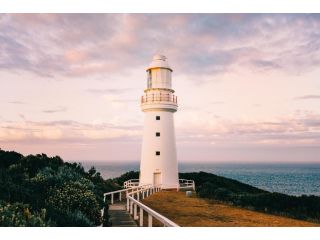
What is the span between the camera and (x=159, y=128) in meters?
A: 18.7

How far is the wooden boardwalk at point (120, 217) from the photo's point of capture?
8998mm

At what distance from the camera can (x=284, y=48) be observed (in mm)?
12938

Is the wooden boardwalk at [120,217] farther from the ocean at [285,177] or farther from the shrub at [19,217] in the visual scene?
the ocean at [285,177]

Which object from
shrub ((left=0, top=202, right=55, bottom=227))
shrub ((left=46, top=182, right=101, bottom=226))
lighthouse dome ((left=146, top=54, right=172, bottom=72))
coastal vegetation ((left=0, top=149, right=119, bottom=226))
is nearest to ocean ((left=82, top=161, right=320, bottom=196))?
lighthouse dome ((left=146, top=54, right=172, bottom=72))

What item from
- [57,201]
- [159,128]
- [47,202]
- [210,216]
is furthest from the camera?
[159,128]

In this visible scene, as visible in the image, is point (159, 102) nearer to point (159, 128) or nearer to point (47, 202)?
point (159, 128)

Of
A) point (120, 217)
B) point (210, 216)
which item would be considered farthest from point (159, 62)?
point (120, 217)

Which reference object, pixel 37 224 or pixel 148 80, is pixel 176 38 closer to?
pixel 148 80

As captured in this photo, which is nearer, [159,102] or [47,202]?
[47,202]

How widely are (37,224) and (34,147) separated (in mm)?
8461

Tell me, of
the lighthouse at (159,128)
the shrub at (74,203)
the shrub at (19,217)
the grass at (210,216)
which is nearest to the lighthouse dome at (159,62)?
the lighthouse at (159,128)

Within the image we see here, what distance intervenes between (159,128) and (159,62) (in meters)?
3.26

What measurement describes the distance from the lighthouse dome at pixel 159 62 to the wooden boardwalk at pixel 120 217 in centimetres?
818

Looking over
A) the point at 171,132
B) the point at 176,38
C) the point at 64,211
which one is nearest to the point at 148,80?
the point at 171,132
